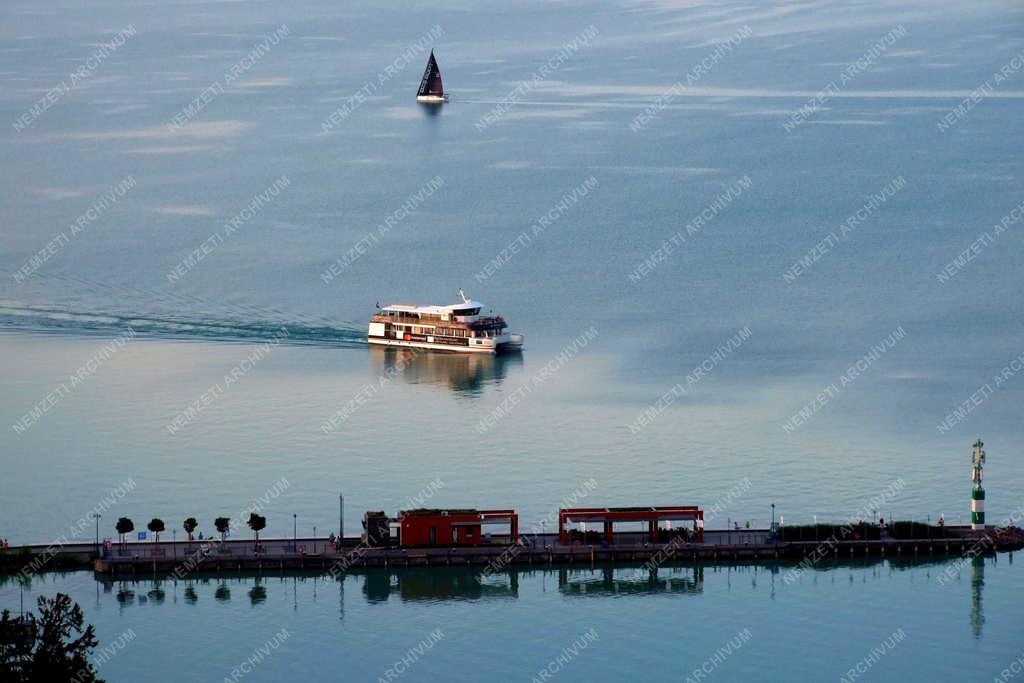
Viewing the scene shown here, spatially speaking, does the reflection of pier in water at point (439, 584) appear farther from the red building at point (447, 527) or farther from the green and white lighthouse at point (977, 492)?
the green and white lighthouse at point (977, 492)

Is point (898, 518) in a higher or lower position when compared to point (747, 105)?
lower

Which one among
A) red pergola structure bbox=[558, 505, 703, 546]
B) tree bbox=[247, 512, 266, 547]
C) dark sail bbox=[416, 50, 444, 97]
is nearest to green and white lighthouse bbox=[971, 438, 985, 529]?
red pergola structure bbox=[558, 505, 703, 546]

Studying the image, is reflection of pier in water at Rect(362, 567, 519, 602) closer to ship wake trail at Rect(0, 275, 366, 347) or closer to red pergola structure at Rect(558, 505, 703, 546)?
red pergola structure at Rect(558, 505, 703, 546)

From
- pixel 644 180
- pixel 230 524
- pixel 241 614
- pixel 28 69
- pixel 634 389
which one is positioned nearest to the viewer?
pixel 241 614

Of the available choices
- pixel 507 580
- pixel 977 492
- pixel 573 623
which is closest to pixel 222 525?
pixel 507 580

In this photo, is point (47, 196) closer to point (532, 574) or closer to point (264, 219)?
point (264, 219)

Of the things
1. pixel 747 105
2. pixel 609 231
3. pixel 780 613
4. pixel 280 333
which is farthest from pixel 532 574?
pixel 747 105
